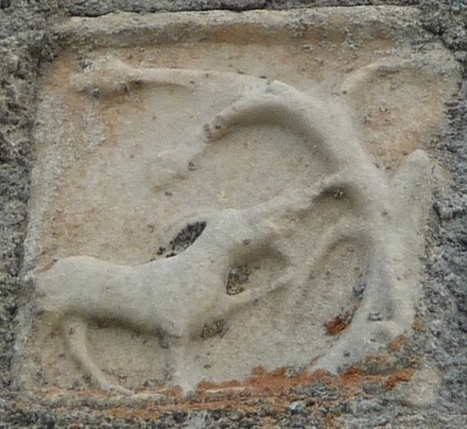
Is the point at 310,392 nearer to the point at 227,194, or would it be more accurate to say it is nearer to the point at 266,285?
the point at 266,285

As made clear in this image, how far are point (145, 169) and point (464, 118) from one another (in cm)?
61

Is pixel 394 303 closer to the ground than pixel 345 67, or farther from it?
closer to the ground

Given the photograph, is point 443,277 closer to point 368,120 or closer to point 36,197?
point 368,120

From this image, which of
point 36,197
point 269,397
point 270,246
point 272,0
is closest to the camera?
point 269,397

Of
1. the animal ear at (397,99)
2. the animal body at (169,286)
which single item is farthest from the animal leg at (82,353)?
the animal ear at (397,99)

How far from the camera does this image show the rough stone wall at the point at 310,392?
6.88 feet

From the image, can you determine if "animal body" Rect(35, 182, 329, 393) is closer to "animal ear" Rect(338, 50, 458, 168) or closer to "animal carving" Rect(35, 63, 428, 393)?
"animal carving" Rect(35, 63, 428, 393)

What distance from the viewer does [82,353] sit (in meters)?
2.25

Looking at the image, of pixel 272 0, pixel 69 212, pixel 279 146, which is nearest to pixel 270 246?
pixel 279 146

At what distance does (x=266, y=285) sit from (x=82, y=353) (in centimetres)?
34

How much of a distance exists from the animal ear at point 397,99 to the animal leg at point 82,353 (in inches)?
24.6

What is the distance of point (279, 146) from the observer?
244cm

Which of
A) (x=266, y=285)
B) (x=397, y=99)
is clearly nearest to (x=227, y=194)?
(x=266, y=285)

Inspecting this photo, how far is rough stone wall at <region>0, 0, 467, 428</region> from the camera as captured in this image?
2096mm
